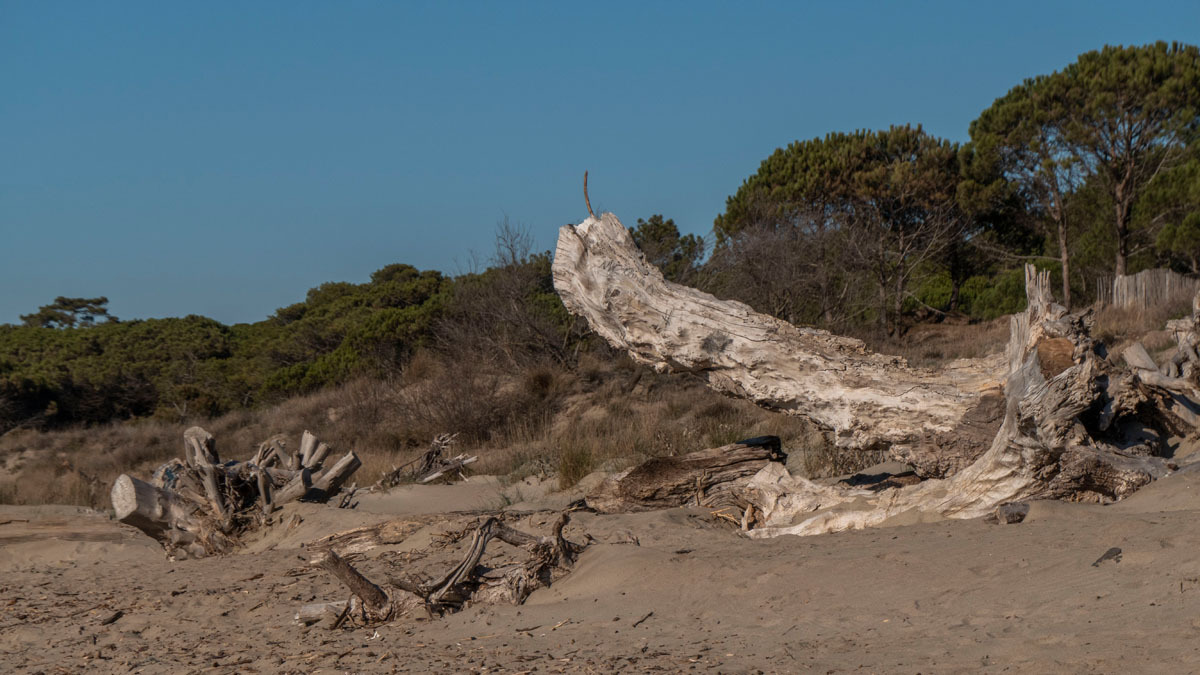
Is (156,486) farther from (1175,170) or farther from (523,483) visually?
(1175,170)

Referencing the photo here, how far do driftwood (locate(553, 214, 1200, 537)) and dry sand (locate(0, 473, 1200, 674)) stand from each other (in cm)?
28

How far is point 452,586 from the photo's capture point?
4.68 metres

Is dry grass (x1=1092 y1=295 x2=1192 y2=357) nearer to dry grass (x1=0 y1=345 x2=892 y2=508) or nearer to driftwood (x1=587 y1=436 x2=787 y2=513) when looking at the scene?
dry grass (x1=0 y1=345 x2=892 y2=508)

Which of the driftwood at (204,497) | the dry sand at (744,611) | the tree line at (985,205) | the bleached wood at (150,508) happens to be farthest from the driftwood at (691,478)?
the tree line at (985,205)

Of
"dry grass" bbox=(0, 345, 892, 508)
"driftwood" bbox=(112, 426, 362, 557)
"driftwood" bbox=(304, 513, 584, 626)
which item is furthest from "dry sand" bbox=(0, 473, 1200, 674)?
"dry grass" bbox=(0, 345, 892, 508)

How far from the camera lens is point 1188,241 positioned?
68.5ft

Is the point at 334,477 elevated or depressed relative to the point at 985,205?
depressed

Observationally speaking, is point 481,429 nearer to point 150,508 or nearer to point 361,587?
point 150,508

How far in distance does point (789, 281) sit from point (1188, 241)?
918cm

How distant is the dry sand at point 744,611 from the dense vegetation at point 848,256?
9.50 meters

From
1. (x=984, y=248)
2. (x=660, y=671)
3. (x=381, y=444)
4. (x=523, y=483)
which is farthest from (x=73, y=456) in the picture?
(x=984, y=248)

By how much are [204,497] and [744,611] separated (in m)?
4.98

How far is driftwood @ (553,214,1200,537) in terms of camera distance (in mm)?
5008

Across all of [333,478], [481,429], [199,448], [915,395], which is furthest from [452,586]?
[481,429]
